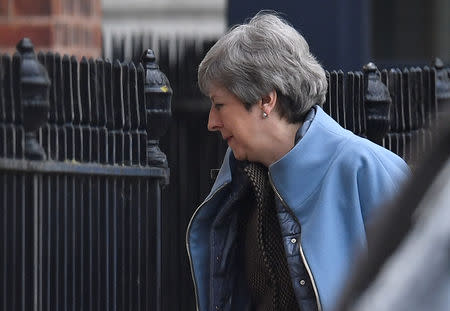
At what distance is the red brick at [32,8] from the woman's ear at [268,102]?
2.66 metres

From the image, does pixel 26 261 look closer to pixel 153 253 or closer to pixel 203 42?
pixel 153 253

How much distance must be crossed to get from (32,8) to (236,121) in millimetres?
2712

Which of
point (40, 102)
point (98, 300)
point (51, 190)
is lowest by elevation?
point (98, 300)

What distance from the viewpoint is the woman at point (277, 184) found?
12.8ft

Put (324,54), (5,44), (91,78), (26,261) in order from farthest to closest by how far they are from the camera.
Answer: (324,54) < (5,44) < (91,78) < (26,261)

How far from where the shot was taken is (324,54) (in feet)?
23.6

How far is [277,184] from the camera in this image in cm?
405

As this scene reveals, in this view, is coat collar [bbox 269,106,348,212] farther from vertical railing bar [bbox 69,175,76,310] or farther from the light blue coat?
vertical railing bar [bbox 69,175,76,310]

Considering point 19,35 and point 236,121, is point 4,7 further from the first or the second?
point 236,121

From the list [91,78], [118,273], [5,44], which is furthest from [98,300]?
[5,44]

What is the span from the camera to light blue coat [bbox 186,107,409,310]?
3.88 metres

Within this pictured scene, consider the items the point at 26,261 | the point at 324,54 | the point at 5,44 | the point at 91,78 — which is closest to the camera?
the point at 26,261

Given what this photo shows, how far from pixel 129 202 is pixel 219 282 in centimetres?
50

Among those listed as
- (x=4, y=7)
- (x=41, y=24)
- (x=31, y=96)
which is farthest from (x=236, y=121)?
(x=4, y=7)
